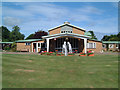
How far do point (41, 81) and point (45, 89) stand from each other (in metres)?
0.80

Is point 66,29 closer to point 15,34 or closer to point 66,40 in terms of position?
point 66,40

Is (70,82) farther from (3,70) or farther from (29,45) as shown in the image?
(29,45)

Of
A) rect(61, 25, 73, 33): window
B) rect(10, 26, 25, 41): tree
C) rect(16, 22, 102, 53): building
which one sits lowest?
rect(16, 22, 102, 53): building

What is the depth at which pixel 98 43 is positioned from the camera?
104 ft

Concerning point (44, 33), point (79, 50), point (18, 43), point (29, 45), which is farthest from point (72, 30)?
point (44, 33)

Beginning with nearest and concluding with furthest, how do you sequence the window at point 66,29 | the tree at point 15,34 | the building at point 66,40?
the building at point 66,40
the window at point 66,29
the tree at point 15,34

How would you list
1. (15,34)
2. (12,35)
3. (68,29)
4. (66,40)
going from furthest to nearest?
(15,34)
(12,35)
(68,29)
(66,40)

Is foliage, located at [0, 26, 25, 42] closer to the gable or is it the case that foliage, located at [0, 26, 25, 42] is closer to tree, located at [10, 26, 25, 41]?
tree, located at [10, 26, 25, 41]

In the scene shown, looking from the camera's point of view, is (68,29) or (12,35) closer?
(68,29)

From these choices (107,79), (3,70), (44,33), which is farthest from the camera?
(44,33)

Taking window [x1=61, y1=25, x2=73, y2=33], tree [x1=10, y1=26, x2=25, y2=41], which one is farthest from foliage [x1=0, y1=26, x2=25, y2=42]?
window [x1=61, y1=25, x2=73, y2=33]

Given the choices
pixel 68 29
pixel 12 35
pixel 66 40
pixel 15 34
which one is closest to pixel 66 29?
pixel 68 29

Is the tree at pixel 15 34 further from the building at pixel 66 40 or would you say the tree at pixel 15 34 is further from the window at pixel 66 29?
the window at pixel 66 29

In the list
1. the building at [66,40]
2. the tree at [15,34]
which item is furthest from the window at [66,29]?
the tree at [15,34]
